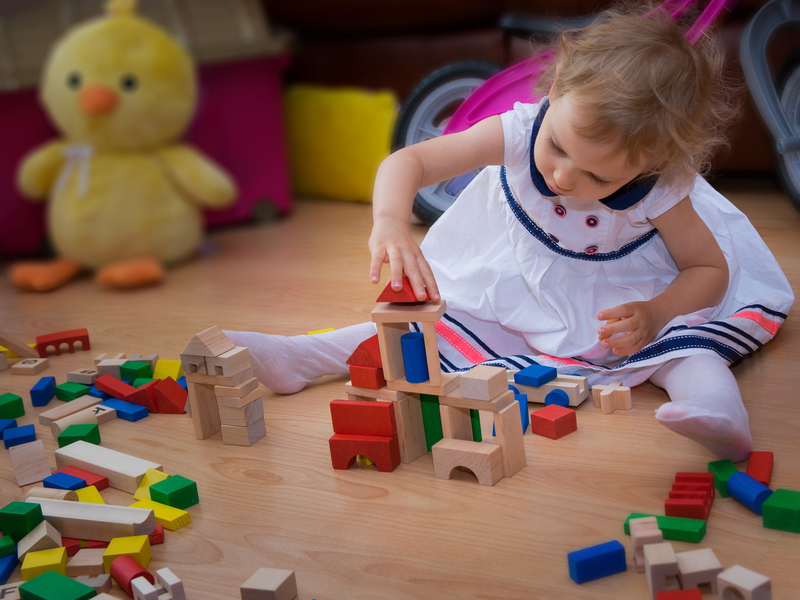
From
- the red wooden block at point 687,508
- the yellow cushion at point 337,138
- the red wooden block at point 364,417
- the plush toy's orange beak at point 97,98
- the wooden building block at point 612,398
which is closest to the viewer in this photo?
the red wooden block at point 687,508

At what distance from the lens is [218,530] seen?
2.17 feet

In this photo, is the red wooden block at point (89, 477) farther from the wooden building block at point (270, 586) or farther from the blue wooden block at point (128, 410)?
the wooden building block at point (270, 586)

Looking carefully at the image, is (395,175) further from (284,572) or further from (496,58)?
(496,58)

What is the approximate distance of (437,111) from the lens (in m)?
1.56

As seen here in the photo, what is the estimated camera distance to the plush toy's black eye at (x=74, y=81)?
1404 mm

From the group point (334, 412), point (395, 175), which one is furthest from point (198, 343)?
point (395, 175)

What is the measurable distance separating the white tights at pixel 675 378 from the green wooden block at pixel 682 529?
0.27 ft

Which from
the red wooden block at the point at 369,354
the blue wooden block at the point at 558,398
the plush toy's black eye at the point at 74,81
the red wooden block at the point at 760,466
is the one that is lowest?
the red wooden block at the point at 760,466

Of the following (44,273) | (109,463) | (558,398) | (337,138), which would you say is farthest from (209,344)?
(337,138)

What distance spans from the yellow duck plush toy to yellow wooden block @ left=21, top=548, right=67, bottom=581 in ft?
2.79

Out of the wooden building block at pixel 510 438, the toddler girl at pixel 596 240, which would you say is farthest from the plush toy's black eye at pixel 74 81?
Answer: the wooden building block at pixel 510 438

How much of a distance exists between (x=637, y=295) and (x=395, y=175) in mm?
316

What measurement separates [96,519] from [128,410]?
249 mm

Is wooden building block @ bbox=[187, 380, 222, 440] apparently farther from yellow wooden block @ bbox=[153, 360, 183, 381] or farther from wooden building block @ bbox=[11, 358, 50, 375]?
wooden building block @ bbox=[11, 358, 50, 375]
